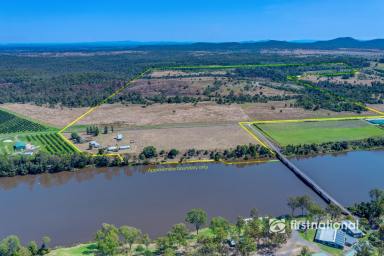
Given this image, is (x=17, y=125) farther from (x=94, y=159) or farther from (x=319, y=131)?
(x=319, y=131)

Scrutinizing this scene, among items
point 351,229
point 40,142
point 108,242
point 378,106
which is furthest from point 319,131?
point 40,142

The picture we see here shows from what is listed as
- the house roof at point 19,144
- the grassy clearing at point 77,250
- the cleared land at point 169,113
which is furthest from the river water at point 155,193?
the cleared land at point 169,113

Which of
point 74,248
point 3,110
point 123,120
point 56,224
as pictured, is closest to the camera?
point 74,248

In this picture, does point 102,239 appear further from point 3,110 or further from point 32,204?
point 3,110

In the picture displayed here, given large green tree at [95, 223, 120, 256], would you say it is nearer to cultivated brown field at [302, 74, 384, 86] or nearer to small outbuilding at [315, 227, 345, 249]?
small outbuilding at [315, 227, 345, 249]

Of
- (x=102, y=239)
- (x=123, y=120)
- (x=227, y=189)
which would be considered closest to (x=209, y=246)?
(x=102, y=239)

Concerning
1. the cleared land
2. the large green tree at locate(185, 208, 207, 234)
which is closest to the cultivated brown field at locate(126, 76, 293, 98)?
the cleared land

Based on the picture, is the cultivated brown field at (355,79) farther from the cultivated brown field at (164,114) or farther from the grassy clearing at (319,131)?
the grassy clearing at (319,131)
